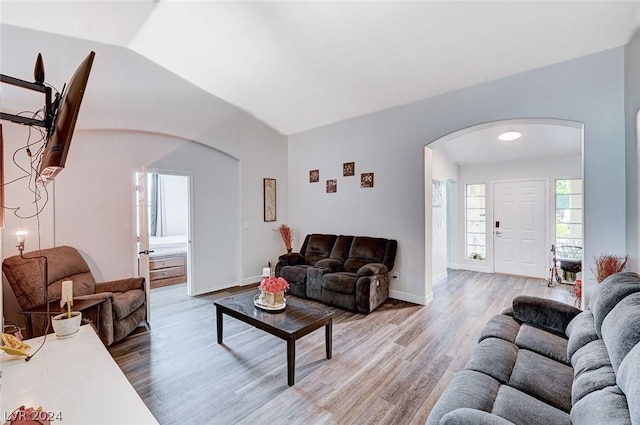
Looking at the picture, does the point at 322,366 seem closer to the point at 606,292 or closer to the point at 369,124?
the point at 606,292

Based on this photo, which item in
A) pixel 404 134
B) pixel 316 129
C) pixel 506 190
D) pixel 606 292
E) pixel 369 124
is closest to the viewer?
pixel 606 292

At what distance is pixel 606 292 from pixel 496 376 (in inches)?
34.1

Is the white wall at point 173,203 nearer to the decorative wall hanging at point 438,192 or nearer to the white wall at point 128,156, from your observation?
the white wall at point 128,156

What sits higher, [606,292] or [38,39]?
[38,39]

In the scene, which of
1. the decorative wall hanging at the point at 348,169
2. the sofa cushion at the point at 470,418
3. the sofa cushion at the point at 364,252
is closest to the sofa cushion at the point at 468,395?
the sofa cushion at the point at 470,418

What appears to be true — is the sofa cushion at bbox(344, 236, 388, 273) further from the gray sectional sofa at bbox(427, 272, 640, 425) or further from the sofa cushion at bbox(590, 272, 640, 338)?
the sofa cushion at bbox(590, 272, 640, 338)

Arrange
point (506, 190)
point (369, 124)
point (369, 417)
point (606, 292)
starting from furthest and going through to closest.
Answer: point (506, 190), point (369, 124), point (369, 417), point (606, 292)

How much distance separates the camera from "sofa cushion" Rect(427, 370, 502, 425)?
138cm

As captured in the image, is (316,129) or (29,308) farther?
(316,129)

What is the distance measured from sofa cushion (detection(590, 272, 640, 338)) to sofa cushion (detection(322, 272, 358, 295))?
253 centimetres

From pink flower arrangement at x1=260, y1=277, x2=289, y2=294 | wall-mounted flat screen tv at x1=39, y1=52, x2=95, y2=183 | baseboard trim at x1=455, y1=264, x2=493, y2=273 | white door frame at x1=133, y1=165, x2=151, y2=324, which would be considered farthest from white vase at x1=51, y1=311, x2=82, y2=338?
baseboard trim at x1=455, y1=264, x2=493, y2=273

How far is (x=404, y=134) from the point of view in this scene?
4398 millimetres

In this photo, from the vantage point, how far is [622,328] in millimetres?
1373

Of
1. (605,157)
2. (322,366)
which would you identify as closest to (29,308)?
(322,366)
